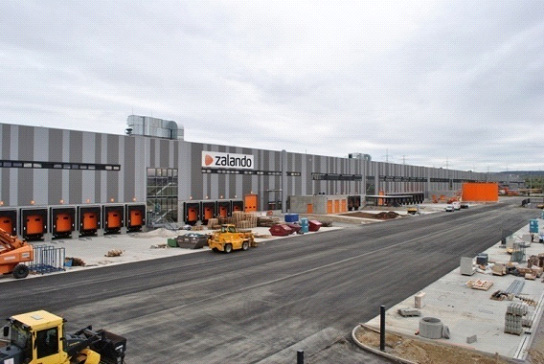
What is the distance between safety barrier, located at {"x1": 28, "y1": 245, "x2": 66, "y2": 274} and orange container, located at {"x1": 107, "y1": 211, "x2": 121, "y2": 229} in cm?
1218

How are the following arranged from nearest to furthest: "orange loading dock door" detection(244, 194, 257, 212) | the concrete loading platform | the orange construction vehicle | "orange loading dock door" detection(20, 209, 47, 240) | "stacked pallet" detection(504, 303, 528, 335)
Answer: the concrete loading platform, "stacked pallet" detection(504, 303, 528, 335), the orange construction vehicle, "orange loading dock door" detection(20, 209, 47, 240), "orange loading dock door" detection(244, 194, 257, 212)

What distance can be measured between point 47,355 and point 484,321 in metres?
13.9

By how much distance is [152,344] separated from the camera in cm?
1226

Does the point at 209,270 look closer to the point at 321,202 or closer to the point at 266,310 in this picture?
the point at 266,310

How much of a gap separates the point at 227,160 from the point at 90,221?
63.2 ft

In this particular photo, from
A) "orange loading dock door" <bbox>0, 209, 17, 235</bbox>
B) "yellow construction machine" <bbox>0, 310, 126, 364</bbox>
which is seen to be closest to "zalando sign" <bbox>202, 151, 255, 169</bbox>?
"orange loading dock door" <bbox>0, 209, 17, 235</bbox>

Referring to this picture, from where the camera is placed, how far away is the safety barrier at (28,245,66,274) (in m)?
22.5

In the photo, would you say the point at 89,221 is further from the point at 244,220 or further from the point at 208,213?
the point at 244,220

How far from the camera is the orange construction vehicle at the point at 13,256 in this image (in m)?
20.8

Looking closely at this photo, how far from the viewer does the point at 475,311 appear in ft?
51.6

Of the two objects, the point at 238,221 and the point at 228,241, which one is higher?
the point at 228,241

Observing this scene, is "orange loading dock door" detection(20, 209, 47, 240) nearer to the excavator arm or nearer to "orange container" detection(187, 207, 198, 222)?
the excavator arm

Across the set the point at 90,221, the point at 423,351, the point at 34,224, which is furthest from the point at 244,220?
the point at 423,351

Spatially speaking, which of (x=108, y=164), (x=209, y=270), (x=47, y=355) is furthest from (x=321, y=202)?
(x=47, y=355)
